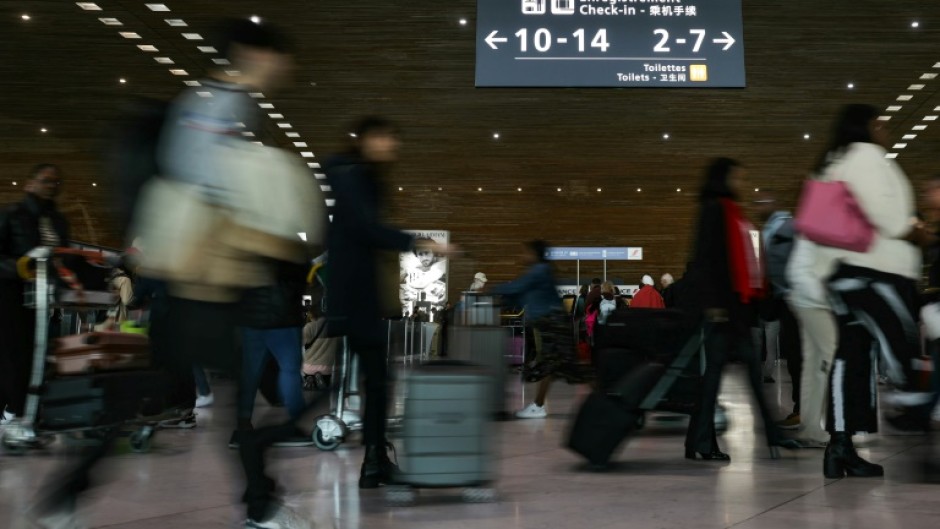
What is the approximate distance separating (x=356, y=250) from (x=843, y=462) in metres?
2.35

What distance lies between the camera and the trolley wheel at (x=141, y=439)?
4.98m

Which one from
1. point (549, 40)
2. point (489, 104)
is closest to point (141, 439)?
point (549, 40)

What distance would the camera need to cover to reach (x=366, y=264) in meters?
3.52

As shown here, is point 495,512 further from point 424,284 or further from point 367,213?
point 424,284

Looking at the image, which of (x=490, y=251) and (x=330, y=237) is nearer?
(x=330, y=237)

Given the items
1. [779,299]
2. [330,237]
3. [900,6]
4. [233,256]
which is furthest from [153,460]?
[900,6]

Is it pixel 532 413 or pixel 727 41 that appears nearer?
pixel 532 413

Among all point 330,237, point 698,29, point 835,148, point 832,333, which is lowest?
point 832,333

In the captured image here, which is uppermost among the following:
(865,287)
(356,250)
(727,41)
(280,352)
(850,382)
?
(727,41)

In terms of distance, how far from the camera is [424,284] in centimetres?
1877

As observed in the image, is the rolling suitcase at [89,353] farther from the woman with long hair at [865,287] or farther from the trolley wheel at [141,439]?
the woman with long hair at [865,287]

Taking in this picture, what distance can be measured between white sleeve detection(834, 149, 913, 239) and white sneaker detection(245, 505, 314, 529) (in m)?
2.60

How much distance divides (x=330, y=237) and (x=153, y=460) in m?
1.90

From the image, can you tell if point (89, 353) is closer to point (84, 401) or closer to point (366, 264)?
point (84, 401)
